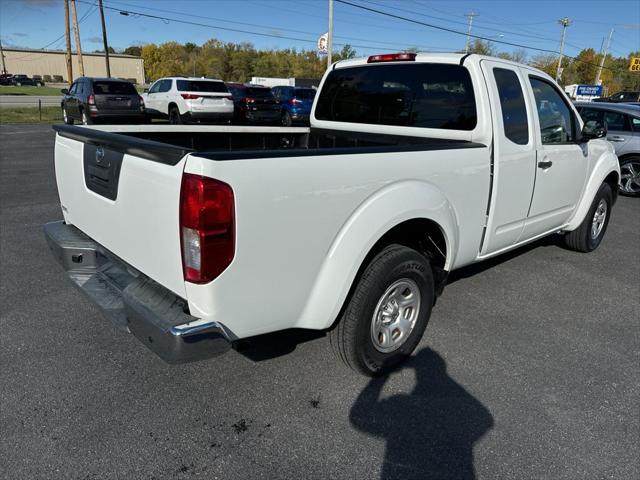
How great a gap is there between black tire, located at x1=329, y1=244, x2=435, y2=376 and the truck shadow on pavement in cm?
17

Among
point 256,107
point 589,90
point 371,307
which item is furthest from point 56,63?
point 371,307

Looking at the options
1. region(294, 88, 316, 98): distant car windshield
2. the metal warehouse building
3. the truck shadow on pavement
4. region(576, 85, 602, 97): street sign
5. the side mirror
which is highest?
the metal warehouse building

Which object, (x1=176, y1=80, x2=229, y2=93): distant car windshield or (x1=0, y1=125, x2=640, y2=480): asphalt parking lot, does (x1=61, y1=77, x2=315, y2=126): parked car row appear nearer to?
(x1=176, y1=80, x2=229, y2=93): distant car windshield

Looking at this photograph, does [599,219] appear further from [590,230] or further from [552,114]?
[552,114]

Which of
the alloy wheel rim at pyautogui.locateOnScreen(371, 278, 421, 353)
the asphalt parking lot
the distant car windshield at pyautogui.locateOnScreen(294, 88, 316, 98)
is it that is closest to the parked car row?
the distant car windshield at pyautogui.locateOnScreen(294, 88, 316, 98)

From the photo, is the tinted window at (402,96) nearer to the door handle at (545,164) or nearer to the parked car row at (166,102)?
the door handle at (545,164)

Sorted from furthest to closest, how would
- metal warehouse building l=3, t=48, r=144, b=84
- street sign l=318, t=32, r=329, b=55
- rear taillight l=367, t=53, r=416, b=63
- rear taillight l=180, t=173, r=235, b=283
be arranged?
metal warehouse building l=3, t=48, r=144, b=84, street sign l=318, t=32, r=329, b=55, rear taillight l=367, t=53, r=416, b=63, rear taillight l=180, t=173, r=235, b=283

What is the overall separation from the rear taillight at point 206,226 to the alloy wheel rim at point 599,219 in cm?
482

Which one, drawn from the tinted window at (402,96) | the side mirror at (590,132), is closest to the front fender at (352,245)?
the tinted window at (402,96)

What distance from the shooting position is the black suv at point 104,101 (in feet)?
54.6

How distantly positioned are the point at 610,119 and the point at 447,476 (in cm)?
963

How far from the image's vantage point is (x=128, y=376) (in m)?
2.90

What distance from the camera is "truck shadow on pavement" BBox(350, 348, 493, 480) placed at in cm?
230

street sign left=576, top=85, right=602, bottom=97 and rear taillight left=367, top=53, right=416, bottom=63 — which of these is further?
street sign left=576, top=85, right=602, bottom=97
